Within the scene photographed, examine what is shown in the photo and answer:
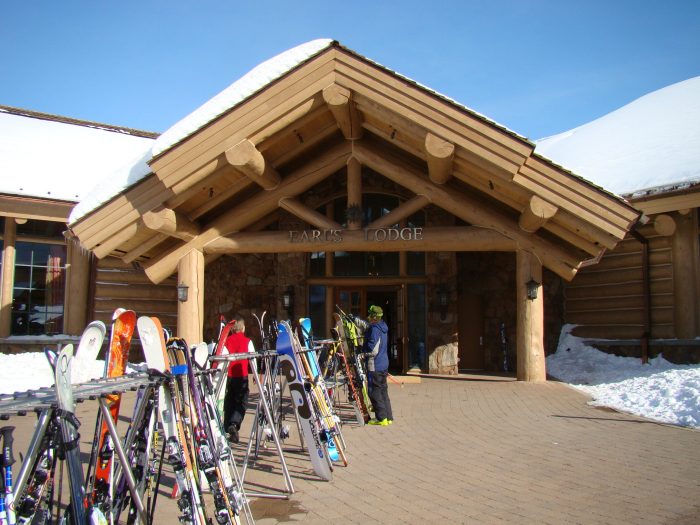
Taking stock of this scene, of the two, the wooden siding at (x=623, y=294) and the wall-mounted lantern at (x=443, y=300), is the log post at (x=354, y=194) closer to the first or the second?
the wall-mounted lantern at (x=443, y=300)

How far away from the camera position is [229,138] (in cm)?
989

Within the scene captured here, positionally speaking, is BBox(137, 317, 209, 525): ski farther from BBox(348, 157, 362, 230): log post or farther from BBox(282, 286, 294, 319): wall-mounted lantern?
BBox(282, 286, 294, 319): wall-mounted lantern

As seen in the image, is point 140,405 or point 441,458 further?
point 441,458

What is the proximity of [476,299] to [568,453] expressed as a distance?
26.8 ft

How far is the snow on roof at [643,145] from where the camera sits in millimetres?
12477

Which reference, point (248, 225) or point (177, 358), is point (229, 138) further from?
point (177, 358)

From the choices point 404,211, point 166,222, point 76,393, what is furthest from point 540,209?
point 76,393

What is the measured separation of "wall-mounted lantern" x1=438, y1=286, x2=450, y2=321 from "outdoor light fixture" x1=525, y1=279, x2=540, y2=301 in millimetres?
2717

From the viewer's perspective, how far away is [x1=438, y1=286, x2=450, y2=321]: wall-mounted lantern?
1307 cm

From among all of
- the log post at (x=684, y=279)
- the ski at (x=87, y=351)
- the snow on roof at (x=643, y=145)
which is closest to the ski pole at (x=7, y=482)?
the ski at (x=87, y=351)

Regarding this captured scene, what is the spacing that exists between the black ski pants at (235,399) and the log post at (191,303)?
376cm

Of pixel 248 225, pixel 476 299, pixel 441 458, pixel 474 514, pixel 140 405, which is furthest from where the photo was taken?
pixel 476 299

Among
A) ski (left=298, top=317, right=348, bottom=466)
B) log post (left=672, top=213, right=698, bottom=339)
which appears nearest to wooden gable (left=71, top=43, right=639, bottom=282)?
log post (left=672, top=213, right=698, bottom=339)

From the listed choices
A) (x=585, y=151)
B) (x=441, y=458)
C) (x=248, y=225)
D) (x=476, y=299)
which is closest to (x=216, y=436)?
(x=441, y=458)
